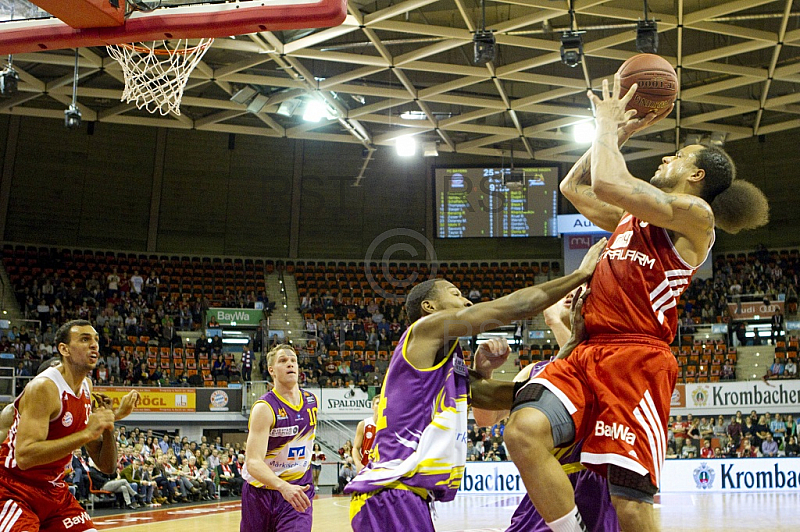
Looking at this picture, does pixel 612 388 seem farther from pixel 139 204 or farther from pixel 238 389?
pixel 139 204

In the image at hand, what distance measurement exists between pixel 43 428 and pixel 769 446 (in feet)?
61.0

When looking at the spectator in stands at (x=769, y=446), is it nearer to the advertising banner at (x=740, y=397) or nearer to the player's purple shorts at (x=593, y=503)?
the advertising banner at (x=740, y=397)

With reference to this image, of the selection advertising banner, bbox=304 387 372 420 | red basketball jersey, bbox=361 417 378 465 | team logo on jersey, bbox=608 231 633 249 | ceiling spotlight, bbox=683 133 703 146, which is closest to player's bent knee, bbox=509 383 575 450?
team logo on jersey, bbox=608 231 633 249

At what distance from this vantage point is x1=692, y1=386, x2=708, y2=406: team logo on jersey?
22.6 m

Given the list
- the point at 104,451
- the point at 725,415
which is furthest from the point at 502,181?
the point at 104,451

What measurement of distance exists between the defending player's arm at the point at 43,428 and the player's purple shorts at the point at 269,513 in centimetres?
150

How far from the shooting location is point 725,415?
22.5m

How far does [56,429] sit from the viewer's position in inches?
194

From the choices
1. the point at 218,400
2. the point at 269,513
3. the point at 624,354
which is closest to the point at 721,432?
the point at 218,400

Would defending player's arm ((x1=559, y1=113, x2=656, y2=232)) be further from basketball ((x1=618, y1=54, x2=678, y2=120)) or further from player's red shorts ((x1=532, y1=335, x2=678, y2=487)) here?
player's red shorts ((x1=532, y1=335, x2=678, y2=487))

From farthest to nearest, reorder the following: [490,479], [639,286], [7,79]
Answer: [490,479], [7,79], [639,286]

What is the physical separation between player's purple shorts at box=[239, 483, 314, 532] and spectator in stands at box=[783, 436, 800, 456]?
1649 centimetres

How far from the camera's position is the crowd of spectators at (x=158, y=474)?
49.1 ft

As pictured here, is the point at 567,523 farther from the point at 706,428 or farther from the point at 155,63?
the point at 706,428
